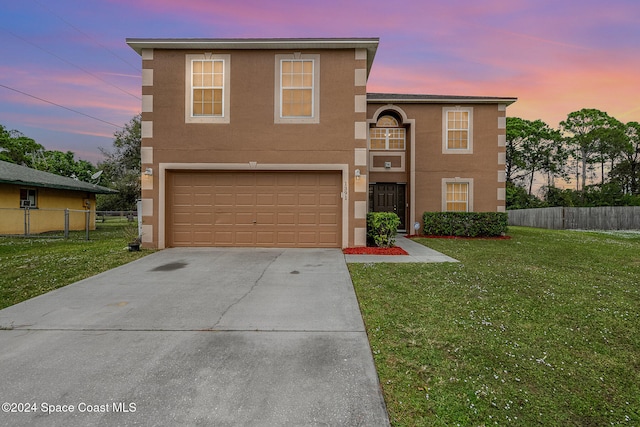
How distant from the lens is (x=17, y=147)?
114 feet

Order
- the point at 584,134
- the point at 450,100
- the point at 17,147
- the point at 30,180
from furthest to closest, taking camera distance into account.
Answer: the point at 17,147 → the point at 584,134 → the point at 30,180 → the point at 450,100

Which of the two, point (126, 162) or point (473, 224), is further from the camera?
point (126, 162)

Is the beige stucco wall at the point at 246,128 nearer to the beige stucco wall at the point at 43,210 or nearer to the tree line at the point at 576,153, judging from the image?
the beige stucco wall at the point at 43,210

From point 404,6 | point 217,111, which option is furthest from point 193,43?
point 404,6

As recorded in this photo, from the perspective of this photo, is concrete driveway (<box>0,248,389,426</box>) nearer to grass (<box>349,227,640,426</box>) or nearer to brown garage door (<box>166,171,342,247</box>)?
grass (<box>349,227,640,426</box>)

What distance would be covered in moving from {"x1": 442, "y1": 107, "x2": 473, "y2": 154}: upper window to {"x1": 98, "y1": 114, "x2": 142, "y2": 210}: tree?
22.1m

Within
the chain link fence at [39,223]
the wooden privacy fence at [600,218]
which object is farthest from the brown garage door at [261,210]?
the wooden privacy fence at [600,218]

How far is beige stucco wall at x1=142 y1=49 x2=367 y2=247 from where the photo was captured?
8.87m

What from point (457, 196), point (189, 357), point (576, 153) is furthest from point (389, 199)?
point (576, 153)

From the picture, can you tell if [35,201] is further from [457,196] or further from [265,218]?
[457,196]

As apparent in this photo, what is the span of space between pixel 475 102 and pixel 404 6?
16.9 ft

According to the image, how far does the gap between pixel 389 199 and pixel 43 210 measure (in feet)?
61.5

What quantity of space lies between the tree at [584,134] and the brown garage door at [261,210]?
37.8 m

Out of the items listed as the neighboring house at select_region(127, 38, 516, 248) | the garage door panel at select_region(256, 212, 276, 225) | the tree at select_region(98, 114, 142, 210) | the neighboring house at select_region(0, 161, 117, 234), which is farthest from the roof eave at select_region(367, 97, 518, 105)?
the tree at select_region(98, 114, 142, 210)
